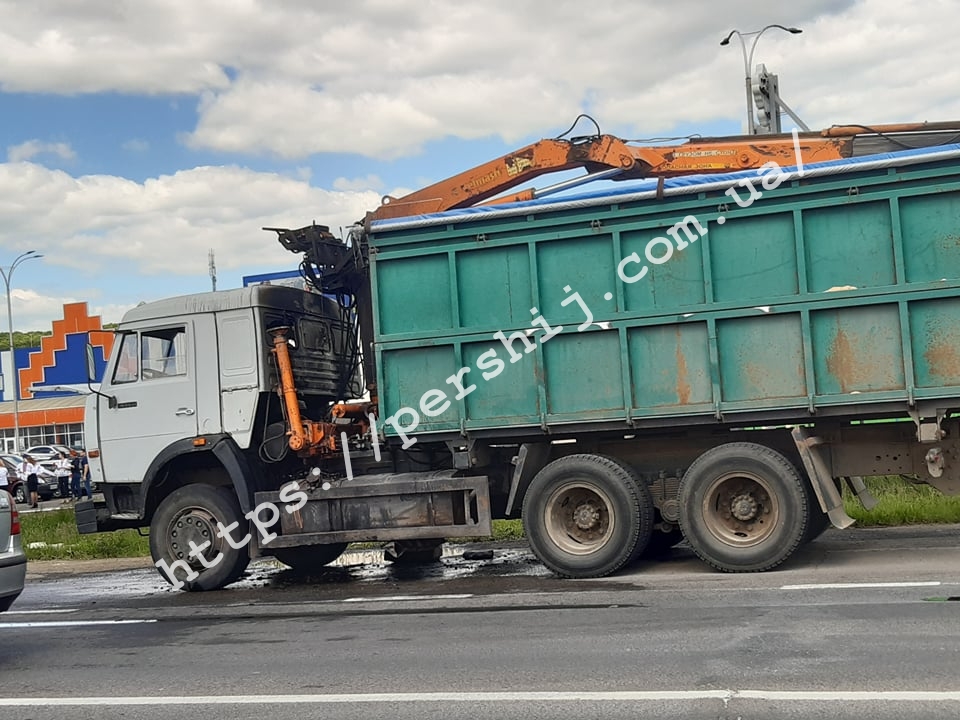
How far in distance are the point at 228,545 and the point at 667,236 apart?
509 cm

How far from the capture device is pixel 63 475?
35156mm

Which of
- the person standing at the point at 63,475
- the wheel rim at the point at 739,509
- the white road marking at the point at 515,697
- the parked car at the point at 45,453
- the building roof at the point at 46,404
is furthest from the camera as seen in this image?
the building roof at the point at 46,404

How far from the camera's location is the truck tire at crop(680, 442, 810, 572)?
932 cm

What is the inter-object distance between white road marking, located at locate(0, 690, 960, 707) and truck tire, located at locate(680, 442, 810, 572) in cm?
402

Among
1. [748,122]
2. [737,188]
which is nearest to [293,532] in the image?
[737,188]

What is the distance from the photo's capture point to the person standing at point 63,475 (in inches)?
1372

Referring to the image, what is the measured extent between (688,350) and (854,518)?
349cm

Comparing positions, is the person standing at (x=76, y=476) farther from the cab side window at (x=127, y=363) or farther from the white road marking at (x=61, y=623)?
the white road marking at (x=61, y=623)

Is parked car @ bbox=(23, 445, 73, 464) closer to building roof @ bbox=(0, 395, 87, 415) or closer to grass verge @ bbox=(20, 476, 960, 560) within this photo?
building roof @ bbox=(0, 395, 87, 415)

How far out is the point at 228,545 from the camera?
35.3 ft

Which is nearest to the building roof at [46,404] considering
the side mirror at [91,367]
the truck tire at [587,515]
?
the side mirror at [91,367]

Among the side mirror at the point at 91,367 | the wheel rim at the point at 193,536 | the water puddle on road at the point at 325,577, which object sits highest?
the side mirror at the point at 91,367

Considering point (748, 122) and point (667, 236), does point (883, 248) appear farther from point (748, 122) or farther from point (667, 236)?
point (748, 122)

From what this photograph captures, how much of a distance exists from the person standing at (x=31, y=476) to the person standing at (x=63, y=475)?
110cm
